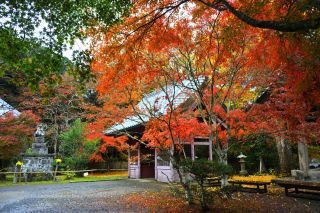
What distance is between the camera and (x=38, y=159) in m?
16.3

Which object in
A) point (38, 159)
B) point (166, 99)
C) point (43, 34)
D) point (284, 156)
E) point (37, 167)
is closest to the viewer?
point (43, 34)

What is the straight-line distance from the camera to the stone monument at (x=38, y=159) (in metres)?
16.0

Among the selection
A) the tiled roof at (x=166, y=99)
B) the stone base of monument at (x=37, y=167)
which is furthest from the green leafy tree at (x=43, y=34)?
the stone base of monument at (x=37, y=167)

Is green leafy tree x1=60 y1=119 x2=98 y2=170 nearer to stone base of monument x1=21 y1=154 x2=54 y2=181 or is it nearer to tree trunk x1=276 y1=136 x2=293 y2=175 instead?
stone base of monument x1=21 y1=154 x2=54 y2=181

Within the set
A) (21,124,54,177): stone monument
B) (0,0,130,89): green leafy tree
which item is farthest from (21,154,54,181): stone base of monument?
(0,0,130,89): green leafy tree

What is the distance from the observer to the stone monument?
1595cm

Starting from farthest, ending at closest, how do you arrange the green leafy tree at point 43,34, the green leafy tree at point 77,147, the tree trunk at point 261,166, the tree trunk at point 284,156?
the green leafy tree at point 77,147
the tree trunk at point 261,166
the tree trunk at point 284,156
the green leafy tree at point 43,34

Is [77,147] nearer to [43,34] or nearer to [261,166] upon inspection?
[261,166]

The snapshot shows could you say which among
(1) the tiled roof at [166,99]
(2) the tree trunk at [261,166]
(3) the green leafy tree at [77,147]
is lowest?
(2) the tree trunk at [261,166]

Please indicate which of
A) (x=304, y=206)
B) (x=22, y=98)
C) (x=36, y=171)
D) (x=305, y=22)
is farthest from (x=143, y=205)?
(x=22, y=98)

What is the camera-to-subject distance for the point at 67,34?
15.3ft

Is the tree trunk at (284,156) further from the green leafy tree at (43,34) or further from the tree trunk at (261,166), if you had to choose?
the green leafy tree at (43,34)

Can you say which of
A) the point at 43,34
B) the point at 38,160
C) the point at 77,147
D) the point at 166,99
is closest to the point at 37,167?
the point at 38,160

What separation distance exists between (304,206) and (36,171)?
602 inches
